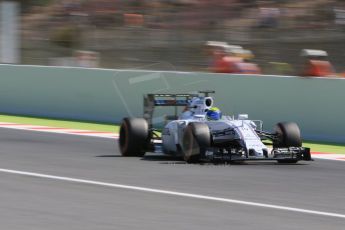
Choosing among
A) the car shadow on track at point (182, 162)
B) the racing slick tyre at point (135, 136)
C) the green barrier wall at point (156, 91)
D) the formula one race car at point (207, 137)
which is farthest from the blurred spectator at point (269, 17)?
the racing slick tyre at point (135, 136)

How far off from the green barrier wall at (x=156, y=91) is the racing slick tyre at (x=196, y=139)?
4.85m

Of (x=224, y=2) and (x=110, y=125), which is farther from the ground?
(x=224, y=2)

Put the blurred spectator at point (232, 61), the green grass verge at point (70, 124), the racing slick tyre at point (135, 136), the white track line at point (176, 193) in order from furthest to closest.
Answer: the blurred spectator at point (232, 61), the green grass verge at point (70, 124), the racing slick tyre at point (135, 136), the white track line at point (176, 193)

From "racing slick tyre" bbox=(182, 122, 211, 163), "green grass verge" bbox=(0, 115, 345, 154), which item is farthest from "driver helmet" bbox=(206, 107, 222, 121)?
"green grass verge" bbox=(0, 115, 345, 154)

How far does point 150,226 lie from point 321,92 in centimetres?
1025

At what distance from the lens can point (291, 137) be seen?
44.2 ft

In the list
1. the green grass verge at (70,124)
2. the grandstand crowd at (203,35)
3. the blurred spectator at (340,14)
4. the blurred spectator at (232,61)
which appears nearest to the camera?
the green grass verge at (70,124)

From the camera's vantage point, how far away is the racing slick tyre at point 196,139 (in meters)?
12.7

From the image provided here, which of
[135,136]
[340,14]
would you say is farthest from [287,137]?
[340,14]

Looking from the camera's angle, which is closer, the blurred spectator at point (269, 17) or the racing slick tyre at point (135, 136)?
the racing slick tyre at point (135, 136)

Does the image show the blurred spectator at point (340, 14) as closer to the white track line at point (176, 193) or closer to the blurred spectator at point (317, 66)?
the blurred spectator at point (317, 66)

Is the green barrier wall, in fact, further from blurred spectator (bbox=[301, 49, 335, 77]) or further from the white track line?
the white track line

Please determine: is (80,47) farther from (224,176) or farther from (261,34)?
(224,176)

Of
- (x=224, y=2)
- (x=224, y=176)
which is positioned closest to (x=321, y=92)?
(x=224, y=176)
